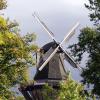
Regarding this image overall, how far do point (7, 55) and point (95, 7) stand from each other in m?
12.4

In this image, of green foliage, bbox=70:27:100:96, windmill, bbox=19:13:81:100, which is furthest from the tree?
windmill, bbox=19:13:81:100

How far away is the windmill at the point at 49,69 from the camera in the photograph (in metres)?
66.6

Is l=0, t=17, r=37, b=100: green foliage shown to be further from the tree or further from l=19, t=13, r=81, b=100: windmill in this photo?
l=19, t=13, r=81, b=100: windmill

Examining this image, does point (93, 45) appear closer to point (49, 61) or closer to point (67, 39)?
point (49, 61)

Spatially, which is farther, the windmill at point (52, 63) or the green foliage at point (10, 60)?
the windmill at point (52, 63)

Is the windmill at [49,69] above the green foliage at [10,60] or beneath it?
beneath

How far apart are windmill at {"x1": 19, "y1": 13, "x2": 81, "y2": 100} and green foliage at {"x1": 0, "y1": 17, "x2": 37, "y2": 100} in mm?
30235

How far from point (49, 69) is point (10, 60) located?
35.2 meters

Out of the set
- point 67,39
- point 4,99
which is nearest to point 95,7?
point 4,99

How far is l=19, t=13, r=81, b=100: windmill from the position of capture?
218 ft

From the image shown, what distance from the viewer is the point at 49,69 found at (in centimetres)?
6956

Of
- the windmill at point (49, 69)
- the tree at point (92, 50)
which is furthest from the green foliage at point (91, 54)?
the windmill at point (49, 69)

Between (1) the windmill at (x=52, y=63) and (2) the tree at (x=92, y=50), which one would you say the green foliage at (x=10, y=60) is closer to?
(2) the tree at (x=92, y=50)

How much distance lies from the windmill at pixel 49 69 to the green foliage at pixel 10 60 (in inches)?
1190
